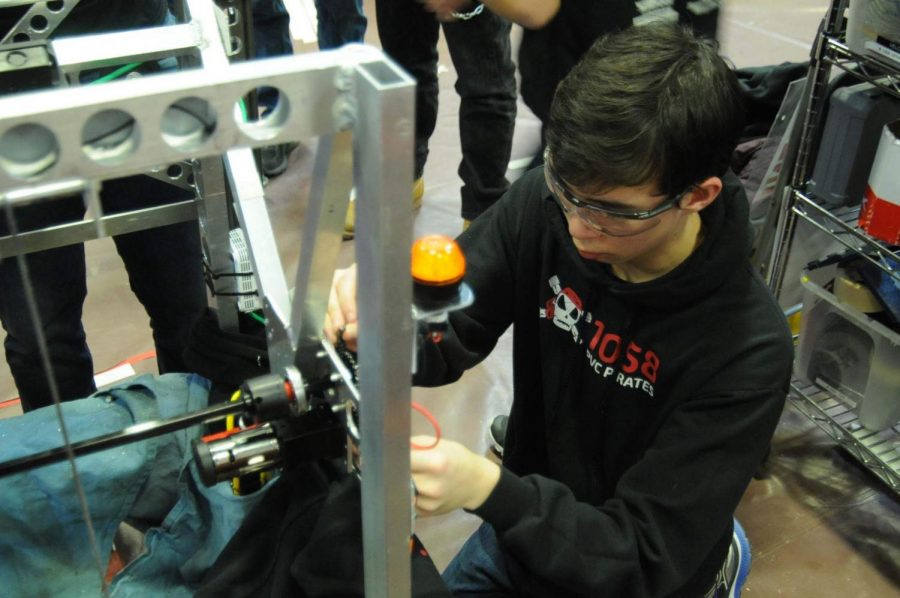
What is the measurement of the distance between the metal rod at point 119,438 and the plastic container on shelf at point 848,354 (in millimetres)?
1233

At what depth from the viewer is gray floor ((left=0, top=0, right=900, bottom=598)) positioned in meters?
1.71

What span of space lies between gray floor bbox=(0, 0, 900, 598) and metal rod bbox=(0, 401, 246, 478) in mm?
980

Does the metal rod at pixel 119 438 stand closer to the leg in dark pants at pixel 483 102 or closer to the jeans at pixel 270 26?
the leg in dark pants at pixel 483 102

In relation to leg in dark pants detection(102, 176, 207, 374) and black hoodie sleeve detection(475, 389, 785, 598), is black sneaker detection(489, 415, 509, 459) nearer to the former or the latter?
leg in dark pants detection(102, 176, 207, 374)

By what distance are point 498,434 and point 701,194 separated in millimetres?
1068

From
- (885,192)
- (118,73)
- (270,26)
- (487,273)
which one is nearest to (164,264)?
(118,73)

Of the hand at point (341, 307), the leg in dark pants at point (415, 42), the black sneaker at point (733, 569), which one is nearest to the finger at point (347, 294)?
the hand at point (341, 307)

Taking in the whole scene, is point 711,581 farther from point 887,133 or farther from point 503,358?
point 503,358

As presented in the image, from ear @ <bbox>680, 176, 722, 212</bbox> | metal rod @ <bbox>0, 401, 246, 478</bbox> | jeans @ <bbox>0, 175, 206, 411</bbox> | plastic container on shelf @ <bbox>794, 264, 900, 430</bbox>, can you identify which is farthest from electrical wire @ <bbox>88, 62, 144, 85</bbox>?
plastic container on shelf @ <bbox>794, 264, 900, 430</bbox>

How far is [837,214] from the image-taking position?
1726mm

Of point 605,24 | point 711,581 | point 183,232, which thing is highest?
point 605,24

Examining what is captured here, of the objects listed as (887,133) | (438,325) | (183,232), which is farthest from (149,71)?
(887,133)

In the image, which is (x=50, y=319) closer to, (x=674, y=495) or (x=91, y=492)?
(x=91, y=492)

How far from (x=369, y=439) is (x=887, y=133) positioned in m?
1.21
